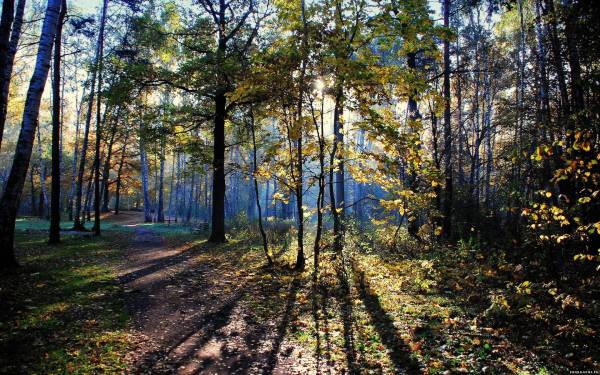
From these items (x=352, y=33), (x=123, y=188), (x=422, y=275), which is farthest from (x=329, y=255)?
(x=123, y=188)

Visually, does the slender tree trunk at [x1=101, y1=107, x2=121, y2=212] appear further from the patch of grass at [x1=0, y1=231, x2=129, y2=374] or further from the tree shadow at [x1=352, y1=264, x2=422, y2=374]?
the tree shadow at [x1=352, y1=264, x2=422, y2=374]

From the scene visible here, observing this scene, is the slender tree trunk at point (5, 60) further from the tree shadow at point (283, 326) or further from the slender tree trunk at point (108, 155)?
the slender tree trunk at point (108, 155)

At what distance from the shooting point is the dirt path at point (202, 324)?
16.0ft

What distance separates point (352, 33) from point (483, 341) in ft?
21.4

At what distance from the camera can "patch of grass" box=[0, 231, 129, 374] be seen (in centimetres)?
439

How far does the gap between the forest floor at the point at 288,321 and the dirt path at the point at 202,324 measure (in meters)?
0.03

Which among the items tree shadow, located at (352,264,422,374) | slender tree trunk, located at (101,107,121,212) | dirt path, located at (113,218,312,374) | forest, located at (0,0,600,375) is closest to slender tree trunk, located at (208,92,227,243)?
forest, located at (0,0,600,375)

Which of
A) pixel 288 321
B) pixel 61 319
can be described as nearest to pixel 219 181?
pixel 288 321

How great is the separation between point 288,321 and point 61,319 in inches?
143

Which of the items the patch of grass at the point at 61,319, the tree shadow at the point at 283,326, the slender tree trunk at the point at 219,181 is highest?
the slender tree trunk at the point at 219,181

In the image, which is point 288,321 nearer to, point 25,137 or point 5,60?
point 5,60

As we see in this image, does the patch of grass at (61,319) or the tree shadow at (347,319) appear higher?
the patch of grass at (61,319)

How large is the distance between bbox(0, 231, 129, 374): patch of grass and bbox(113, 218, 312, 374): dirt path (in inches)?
13.4

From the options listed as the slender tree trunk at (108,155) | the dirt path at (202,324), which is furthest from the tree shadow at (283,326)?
the slender tree trunk at (108,155)
